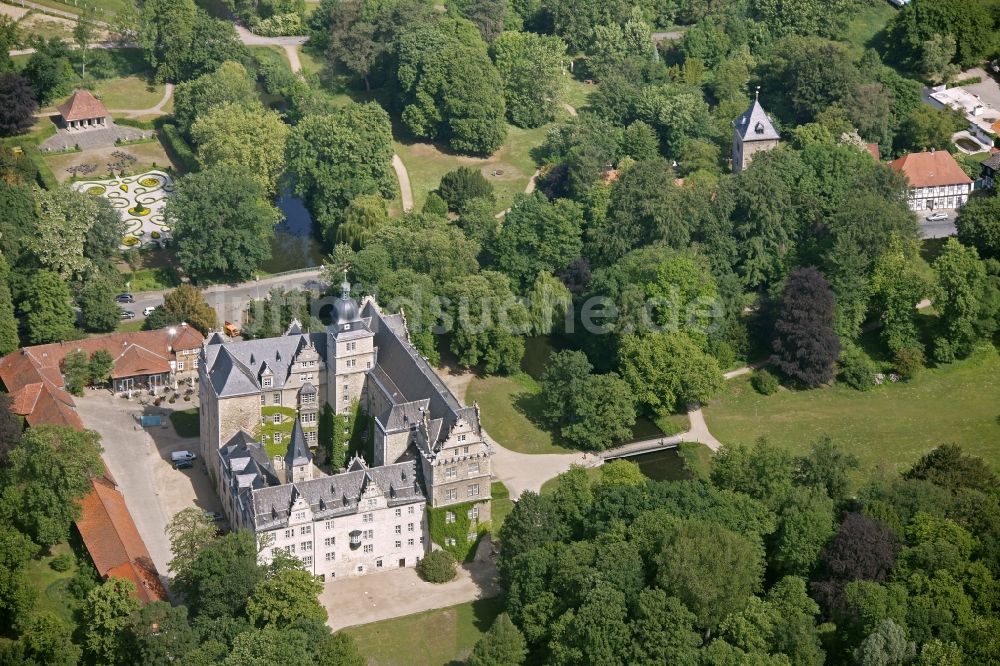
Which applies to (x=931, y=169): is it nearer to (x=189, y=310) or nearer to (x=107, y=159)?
(x=189, y=310)

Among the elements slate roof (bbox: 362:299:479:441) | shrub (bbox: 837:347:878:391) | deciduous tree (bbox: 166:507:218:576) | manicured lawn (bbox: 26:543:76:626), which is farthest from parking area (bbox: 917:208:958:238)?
manicured lawn (bbox: 26:543:76:626)

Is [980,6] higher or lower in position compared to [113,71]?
higher

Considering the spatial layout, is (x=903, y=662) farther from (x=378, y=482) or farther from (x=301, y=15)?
(x=301, y=15)

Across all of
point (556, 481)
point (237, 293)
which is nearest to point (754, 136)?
point (556, 481)

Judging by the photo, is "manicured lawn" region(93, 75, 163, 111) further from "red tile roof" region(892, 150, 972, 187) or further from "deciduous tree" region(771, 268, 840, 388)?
"red tile roof" region(892, 150, 972, 187)

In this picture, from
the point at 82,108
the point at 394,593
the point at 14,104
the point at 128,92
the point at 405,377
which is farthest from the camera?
the point at 128,92

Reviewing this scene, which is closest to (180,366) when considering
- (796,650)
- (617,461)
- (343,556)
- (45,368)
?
(45,368)
